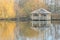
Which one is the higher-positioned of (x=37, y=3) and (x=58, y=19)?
(x=37, y=3)

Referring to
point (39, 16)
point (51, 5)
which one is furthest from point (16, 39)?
point (51, 5)

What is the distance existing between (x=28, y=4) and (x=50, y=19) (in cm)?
249

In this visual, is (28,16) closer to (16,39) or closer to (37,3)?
(37,3)

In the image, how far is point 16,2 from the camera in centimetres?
1786

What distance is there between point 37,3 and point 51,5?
1.20 meters

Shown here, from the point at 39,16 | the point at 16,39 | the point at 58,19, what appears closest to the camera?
the point at 16,39

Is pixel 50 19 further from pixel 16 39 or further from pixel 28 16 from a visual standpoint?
pixel 16 39

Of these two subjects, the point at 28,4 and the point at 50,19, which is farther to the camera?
the point at 28,4

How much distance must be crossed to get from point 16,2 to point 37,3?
175 centimetres

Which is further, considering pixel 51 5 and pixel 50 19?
pixel 51 5

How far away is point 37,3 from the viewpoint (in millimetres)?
17719

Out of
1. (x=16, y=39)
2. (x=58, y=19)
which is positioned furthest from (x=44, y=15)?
(x=16, y=39)

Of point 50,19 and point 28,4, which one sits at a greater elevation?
point 28,4

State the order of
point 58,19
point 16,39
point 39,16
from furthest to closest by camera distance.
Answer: point 58,19, point 39,16, point 16,39
